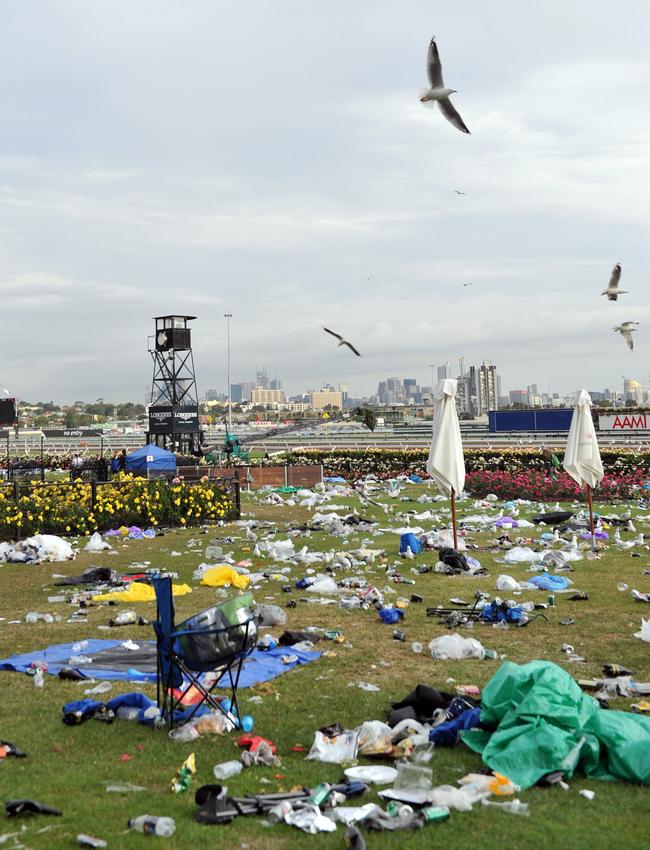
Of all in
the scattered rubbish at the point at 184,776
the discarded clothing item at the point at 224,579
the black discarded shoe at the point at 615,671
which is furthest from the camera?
the discarded clothing item at the point at 224,579

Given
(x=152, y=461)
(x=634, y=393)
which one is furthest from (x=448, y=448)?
(x=634, y=393)

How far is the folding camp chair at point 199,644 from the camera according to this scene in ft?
19.7

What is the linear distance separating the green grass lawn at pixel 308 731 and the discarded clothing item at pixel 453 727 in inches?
4.0

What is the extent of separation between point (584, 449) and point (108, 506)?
9.48 metres

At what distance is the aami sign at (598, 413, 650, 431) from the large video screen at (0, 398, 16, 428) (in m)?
21.0

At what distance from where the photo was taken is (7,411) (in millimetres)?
30312

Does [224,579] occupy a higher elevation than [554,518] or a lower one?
higher

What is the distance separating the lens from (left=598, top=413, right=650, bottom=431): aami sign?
3000 centimetres

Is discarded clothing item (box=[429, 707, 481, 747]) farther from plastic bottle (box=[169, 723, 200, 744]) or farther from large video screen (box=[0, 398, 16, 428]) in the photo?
large video screen (box=[0, 398, 16, 428])

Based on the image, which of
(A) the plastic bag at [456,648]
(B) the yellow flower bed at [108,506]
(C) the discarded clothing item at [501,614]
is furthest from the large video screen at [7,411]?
(A) the plastic bag at [456,648]

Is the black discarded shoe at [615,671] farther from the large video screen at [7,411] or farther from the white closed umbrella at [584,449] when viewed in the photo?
the large video screen at [7,411]

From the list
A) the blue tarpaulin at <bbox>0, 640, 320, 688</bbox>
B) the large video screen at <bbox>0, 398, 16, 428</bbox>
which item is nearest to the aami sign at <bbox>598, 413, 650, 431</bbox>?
the large video screen at <bbox>0, 398, 16, 428</bbox>

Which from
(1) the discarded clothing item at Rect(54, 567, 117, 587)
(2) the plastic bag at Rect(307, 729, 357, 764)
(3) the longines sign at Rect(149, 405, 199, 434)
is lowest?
(1) the discarded clothing item at Rect(54, 567, 117, 587)

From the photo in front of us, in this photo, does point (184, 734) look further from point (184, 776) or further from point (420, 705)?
point (420, 705)
